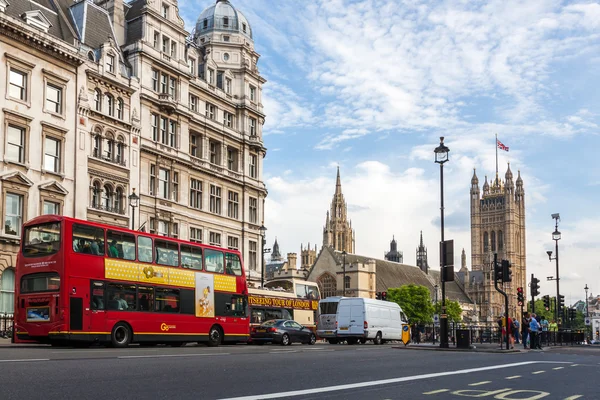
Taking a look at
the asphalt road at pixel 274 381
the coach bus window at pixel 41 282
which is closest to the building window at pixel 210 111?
the coach bus window at pixel 41 282

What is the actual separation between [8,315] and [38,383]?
83.9 ft

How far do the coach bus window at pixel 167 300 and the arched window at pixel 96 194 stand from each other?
14908 millimetres

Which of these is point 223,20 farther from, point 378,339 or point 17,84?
point 378,339

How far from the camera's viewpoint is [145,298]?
24.5 meters

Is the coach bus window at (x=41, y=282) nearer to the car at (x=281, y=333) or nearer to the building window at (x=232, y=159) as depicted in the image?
the car at (x=281, y=333)

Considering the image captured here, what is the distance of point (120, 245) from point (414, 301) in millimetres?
83914

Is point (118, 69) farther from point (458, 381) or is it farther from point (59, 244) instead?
point (458, 381)

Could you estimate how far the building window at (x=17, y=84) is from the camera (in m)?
34.5

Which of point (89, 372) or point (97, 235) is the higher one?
point (97, 235)

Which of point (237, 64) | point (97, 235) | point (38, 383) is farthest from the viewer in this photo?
point (237, 64)

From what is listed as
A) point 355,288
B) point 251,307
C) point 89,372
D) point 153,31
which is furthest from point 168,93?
point 355,288

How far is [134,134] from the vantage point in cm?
4181

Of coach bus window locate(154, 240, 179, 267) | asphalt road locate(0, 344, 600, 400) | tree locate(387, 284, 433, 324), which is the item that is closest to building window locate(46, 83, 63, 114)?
coach bus window locate(154, 240, 179, 267)

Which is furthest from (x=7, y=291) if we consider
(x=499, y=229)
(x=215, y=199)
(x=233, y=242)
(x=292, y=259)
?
(x=499, y=229)
